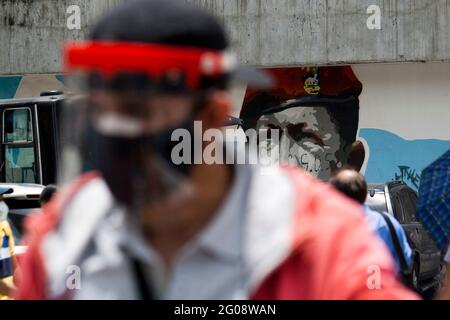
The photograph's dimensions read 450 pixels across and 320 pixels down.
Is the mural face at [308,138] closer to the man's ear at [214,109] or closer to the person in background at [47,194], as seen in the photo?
the person in background at [47,194]

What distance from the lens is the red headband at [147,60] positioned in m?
1.78

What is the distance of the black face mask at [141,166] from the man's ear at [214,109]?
1.7 inches

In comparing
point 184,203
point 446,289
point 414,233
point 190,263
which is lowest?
point 414,233

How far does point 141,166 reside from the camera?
182 cm

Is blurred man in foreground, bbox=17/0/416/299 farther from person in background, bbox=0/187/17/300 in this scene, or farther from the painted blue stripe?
the painted blue stripe

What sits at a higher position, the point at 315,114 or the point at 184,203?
the point at 184,203

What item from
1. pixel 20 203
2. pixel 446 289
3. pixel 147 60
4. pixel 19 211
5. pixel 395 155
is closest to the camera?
pixel 147 60

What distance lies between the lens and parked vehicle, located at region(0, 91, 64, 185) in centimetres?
1121

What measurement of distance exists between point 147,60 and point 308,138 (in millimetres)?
18211

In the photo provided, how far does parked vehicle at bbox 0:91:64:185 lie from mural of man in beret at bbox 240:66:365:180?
8662mm

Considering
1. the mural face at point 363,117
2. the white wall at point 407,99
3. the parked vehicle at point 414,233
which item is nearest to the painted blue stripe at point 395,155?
the mural face at point 363,117

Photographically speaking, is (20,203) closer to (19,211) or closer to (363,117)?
(19,211)

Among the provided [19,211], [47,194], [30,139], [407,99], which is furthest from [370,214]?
[407,99]

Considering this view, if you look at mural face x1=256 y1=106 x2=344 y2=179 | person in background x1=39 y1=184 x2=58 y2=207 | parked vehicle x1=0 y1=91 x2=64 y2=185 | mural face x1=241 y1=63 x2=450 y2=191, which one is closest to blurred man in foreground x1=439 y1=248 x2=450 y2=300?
person in background x1=39 y1=184 x2=58 y2=207
